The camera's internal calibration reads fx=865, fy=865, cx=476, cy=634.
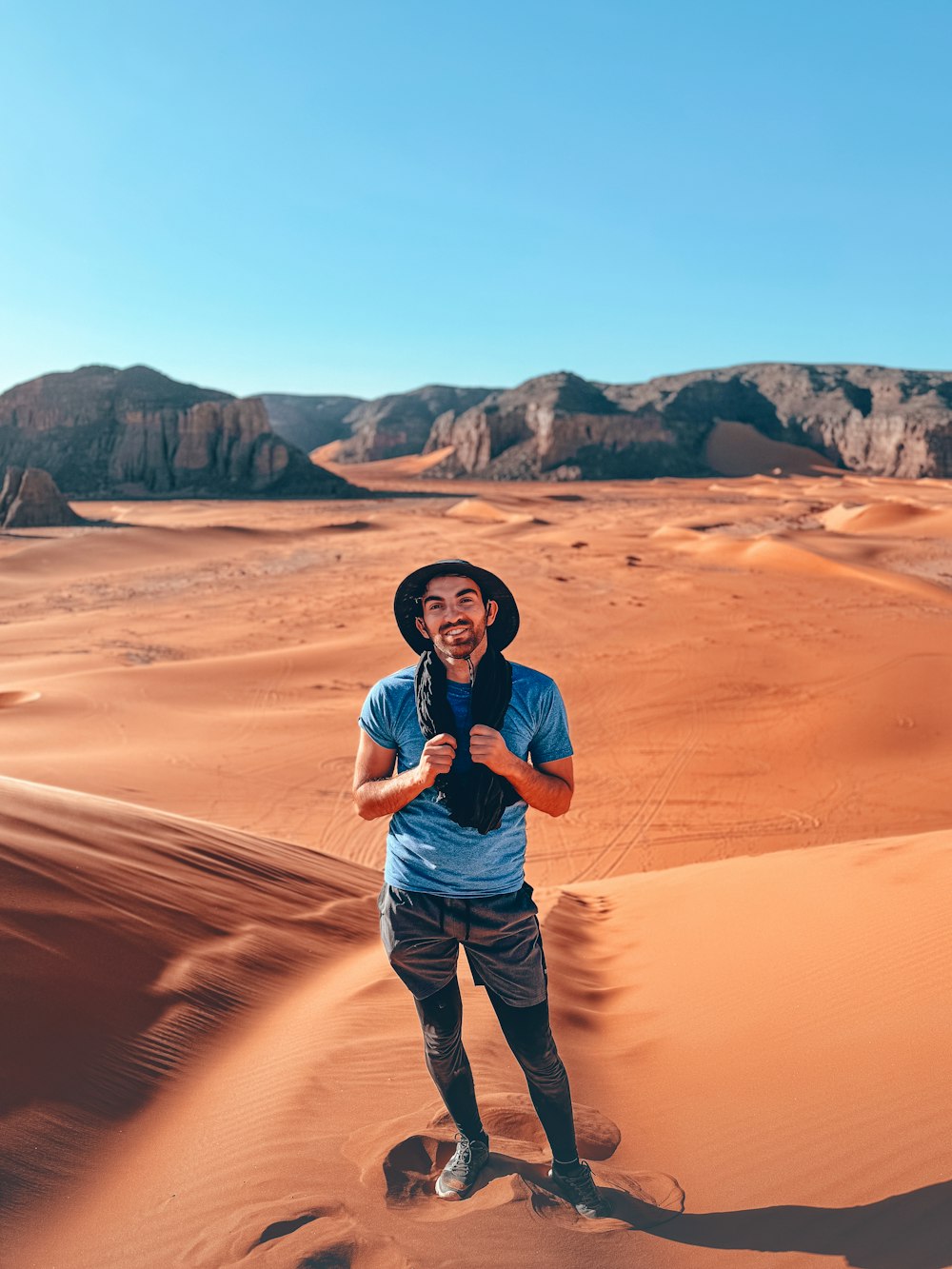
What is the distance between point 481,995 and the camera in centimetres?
459

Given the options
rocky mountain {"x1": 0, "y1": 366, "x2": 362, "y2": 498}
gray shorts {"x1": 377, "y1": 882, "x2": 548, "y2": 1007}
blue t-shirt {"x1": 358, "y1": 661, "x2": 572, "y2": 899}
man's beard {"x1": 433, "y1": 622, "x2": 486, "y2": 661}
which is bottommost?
gray shorts {"x1": 377, "y1": 882, "x2": 548, "y2": 1007}

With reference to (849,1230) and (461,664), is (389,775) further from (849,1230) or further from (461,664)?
(849,1230)

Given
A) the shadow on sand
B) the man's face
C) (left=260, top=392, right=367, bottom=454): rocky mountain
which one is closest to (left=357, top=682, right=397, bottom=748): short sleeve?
the man's face

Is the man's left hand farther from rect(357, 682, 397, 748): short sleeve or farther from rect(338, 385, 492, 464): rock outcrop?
rect(338, 385, 492, 464): rock outcrop

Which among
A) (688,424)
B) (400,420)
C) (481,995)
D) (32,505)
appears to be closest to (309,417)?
(400,420)

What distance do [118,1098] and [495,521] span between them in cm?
3582

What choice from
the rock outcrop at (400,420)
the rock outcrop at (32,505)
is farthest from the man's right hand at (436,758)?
the rock outcrop at (400,420)

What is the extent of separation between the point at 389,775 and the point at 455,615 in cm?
58

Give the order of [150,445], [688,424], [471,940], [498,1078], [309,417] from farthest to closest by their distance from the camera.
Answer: [309,417] < [688,424] < [150,445] < [498,1078] < [471,940]

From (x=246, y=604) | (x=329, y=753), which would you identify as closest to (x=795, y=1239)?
(x=329, y=753)

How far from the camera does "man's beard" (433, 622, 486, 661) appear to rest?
8.43ft

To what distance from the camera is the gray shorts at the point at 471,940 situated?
2.59 m

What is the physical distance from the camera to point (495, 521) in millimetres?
38375

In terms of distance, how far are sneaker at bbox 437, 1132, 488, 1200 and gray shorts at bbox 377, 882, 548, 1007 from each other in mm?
597
